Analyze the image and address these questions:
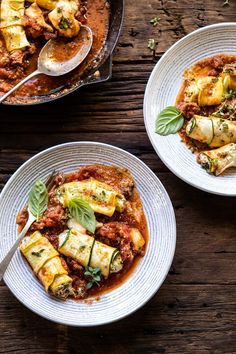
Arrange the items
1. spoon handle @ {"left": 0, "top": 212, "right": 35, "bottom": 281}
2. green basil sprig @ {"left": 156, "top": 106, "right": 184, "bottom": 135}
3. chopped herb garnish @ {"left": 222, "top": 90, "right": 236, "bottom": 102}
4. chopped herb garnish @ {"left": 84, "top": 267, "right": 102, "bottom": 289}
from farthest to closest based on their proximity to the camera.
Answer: chopped herb garnish @ {"left": 222, "top": 90, "right": 236, "bottom": 102} < green basil sprig @ {"left": 156, "top": 106, "right": 184, "bottom": 135} < chopped herb garnish @ {"left": 84, "top": 267, "right": 102, "bottom": 289} < spoon handle @ {"left": 0, "top": 212, "right": 35, "bottom": 281}

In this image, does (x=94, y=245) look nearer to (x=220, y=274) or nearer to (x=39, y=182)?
(x=39, y=182)

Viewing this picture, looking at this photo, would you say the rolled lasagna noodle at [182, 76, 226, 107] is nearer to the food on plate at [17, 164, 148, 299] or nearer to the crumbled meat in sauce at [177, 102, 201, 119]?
the crumbled meat in sauce at [177, 102, 201, 119]

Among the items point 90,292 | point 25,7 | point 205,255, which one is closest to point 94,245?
point 90,292

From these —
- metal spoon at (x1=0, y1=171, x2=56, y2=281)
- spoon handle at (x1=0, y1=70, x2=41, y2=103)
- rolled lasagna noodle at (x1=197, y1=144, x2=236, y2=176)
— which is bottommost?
metal spoon at (x1=0, y1=171, x2=56, y2=281)

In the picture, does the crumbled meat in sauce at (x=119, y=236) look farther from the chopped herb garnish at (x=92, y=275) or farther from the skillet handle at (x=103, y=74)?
the skillet handle at (x=103, y=74)

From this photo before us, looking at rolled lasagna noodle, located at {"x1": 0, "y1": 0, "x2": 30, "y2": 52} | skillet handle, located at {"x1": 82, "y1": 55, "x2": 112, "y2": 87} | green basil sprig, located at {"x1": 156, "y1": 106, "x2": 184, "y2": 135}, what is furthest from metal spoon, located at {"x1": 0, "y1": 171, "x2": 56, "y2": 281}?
rolled lasagna noodle, located at {"x1": 0, "y1": 0, "x2": 30, "y2": 52}
